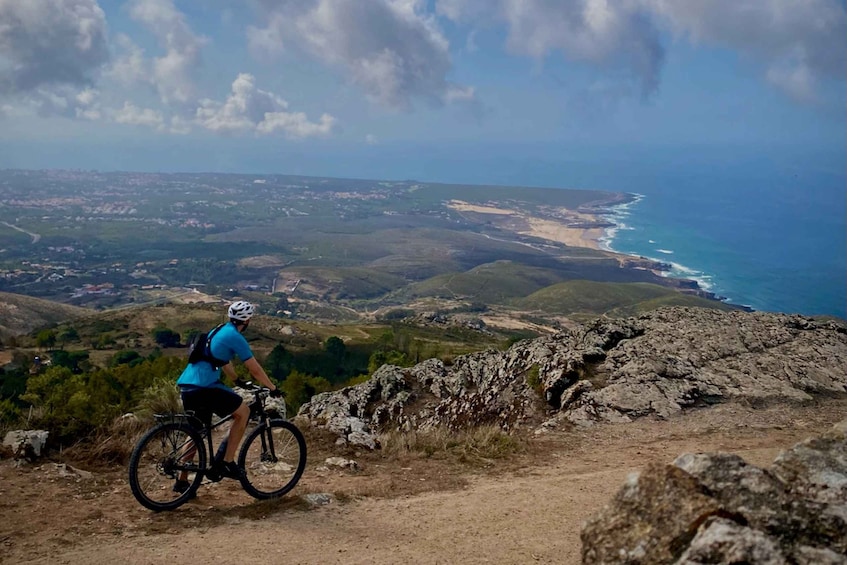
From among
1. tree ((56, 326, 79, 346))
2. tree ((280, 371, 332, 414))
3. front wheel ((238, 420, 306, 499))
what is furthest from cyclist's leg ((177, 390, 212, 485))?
tree ((56, 326, 79, 346))

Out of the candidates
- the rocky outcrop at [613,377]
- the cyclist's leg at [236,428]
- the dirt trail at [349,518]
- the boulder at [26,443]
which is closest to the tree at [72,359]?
the rocky outcrop at [613,377]

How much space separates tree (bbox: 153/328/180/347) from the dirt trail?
79497 mm

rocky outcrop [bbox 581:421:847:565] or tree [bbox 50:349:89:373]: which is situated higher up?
rocky outcrop [bbox 581:421:847:565]

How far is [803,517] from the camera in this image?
14.8 feet

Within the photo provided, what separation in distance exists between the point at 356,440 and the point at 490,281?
17798cm

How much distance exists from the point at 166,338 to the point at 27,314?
4682cm

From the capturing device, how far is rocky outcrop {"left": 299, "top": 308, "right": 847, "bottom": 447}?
14.8 metres

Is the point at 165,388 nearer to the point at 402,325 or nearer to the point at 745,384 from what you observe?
the point at 745,384

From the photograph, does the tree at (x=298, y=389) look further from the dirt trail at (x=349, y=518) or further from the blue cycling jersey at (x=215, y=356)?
the blue cycling jersey at (x=215, y=356)

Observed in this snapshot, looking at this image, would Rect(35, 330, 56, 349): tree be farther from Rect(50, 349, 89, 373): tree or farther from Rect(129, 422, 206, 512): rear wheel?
Rect(129, 422, 206, 512): rear wheel

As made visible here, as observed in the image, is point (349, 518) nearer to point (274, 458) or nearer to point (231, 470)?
point (274, 458)

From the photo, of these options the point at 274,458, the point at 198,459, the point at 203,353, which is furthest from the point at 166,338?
the point at 203,353

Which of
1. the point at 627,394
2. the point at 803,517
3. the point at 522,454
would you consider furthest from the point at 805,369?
the point at 803,517

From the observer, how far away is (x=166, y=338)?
83.6 metres
